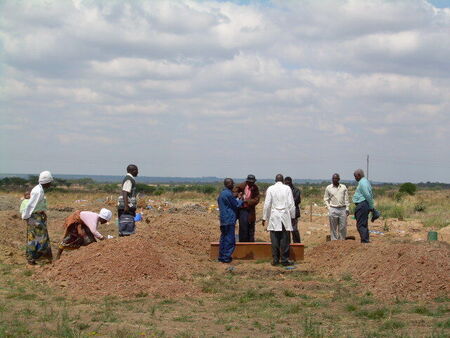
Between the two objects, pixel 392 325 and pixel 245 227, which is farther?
pixel 245 227

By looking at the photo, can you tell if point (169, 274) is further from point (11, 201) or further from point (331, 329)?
point (11, 201)

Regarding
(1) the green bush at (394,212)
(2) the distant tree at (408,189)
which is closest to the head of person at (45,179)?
(1) the green bush at (394,212)

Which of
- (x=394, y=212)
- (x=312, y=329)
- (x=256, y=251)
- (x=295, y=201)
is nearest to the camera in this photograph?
(x=312, y=329)

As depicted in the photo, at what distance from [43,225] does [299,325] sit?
5.60 m

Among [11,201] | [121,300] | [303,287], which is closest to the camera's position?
[121,300]

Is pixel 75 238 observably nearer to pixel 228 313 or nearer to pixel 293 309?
pixel 228 313

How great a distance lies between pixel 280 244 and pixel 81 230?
3737 millimetres

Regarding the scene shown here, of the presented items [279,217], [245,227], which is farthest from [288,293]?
[245,227]

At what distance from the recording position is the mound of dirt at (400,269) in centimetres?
921

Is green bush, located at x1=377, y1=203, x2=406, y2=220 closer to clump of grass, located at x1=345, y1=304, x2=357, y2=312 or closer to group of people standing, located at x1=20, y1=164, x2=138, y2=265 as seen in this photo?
group of people standing, located at x1=20, y1=164, x2=138, y2=265

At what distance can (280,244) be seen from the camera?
12047 mm

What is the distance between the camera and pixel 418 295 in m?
9.05

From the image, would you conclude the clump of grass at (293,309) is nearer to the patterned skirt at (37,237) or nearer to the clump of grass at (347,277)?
the clump of grass at (347,277)

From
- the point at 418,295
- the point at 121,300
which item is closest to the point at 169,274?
the point at 121,300
